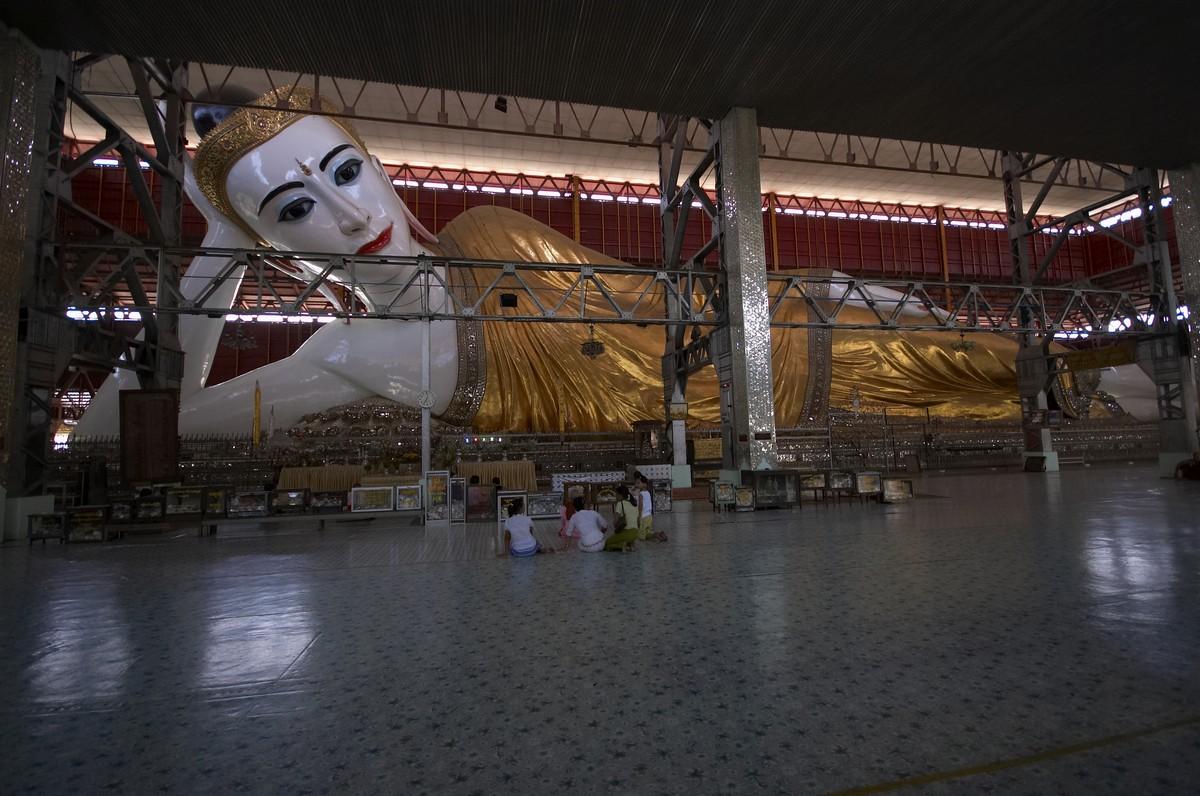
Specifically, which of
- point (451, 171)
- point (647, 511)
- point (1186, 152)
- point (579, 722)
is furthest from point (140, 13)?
point (1186, 152)

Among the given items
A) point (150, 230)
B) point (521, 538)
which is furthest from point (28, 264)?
point (521, 538)

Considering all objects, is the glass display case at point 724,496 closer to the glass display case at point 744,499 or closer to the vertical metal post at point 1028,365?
the glass display case at point 744,499

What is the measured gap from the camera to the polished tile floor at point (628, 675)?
1.31m

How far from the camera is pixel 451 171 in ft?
57.0

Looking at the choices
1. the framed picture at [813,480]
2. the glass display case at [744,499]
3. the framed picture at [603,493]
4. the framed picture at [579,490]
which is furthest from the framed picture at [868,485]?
the framed picture at [579,490]

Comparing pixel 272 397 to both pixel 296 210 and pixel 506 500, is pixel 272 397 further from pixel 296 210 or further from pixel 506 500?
pixel 506 500

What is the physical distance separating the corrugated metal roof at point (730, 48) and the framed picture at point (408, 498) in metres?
4.66

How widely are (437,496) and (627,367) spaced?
5235 millimetres

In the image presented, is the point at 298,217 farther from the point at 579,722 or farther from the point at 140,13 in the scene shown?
the point at 579,722

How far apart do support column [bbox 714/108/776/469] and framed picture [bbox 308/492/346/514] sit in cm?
462

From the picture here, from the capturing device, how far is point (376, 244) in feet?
32.4

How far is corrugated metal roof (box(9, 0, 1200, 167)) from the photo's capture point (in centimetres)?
597

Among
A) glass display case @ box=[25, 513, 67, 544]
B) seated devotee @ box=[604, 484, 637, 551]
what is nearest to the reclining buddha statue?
glass display case @ box=[25, 513, 67, 544]

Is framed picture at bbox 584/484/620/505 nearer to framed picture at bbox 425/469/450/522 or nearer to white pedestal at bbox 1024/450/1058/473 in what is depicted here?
framed picture at bbox 425/469/450/522
